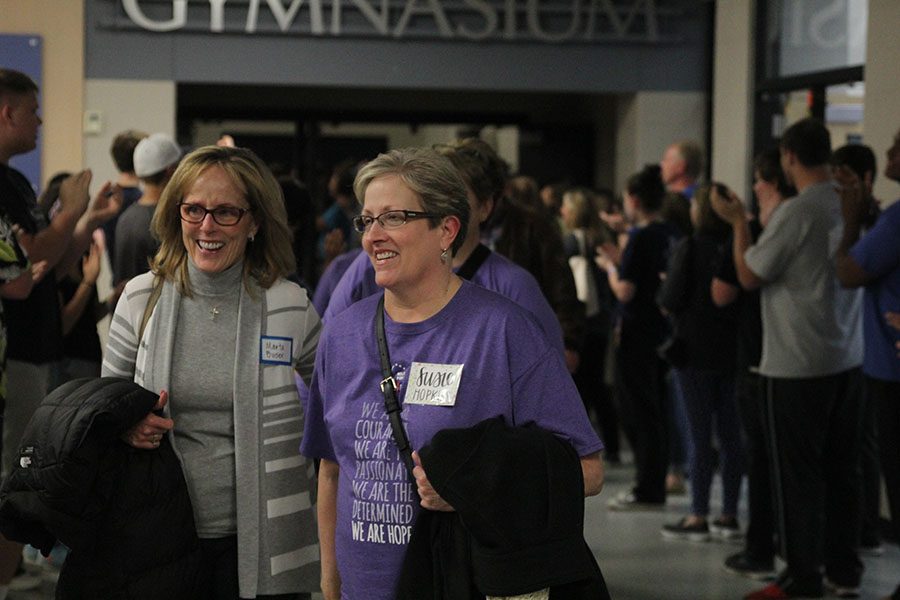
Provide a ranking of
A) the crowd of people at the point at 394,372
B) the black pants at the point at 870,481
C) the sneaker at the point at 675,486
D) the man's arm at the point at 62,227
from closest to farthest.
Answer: the crowd of people at the point at 394,372, the man's arm at the point at 62,227, the black pants at the point at 870,481, the sneaker at the point at 675,486

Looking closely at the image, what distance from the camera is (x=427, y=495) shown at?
7.81 feet

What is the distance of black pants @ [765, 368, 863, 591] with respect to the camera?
16.6ft

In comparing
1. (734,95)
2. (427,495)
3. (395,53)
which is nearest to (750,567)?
(427,495)

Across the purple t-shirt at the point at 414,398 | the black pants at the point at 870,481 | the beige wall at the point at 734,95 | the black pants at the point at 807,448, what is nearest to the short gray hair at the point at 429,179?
the purple t-shirt at the point at 414,398

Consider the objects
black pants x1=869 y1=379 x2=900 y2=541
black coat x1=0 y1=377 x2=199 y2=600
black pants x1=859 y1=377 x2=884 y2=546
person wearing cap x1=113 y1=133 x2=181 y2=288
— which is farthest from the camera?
black pants x1=859 y1=377 x2=884 y2=546

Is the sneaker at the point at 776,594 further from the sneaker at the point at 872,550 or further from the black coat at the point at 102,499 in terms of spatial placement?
the black coat at the point at 102,499

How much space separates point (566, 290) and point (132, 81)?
6.15m

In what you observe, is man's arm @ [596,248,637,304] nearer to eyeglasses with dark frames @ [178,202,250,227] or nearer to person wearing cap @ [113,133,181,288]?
person wearing cap @ [113,133,181,288]

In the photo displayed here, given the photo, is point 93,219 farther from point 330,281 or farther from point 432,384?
point 432,384

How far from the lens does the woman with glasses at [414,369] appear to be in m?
2.47

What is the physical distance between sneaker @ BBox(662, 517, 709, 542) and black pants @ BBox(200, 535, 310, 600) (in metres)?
3.74

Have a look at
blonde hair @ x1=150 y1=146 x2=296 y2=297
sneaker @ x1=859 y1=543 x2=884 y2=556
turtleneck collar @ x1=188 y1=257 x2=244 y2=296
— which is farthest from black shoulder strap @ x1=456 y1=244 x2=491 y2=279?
sneaker @ x1=859 y1=543 x2=884 y2=556

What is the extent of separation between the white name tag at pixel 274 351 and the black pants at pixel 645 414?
429 centimetres

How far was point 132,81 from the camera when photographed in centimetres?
988
